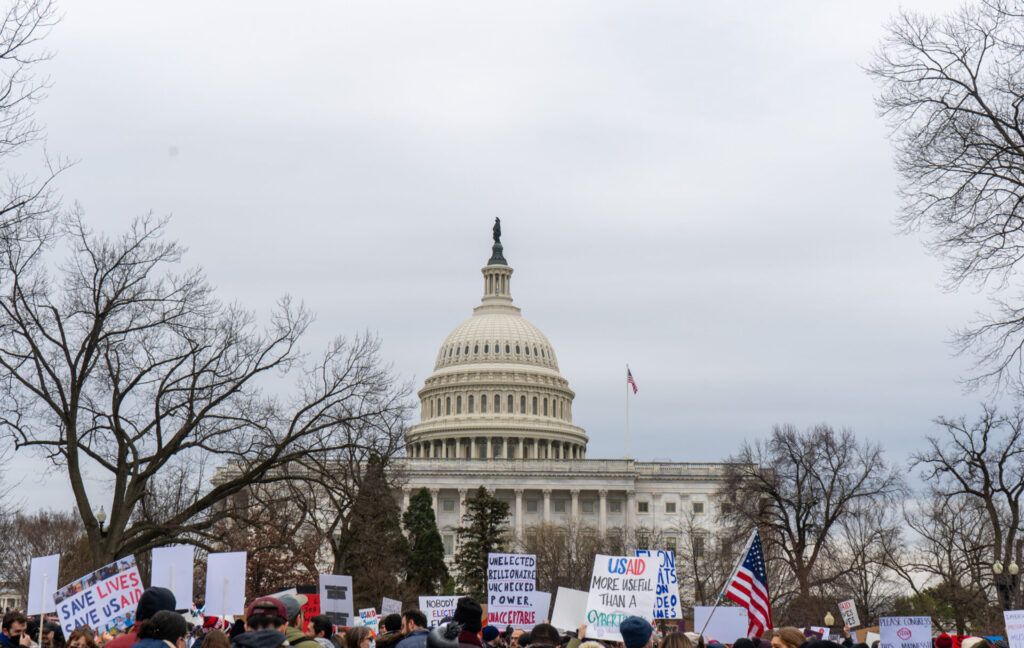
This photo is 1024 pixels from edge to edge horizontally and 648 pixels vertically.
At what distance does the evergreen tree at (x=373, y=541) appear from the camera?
3525 cm

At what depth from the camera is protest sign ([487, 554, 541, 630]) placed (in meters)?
18.6

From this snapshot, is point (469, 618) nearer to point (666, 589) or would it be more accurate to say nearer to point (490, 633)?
point (490, 633)

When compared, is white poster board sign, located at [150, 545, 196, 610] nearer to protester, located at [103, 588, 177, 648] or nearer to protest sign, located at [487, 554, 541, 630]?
protester, located at [103, 588, 177, 648]

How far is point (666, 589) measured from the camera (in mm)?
18000

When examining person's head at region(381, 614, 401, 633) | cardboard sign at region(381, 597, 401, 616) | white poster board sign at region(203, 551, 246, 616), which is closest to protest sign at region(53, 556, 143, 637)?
white poster board sign at region(203, 551, 246, 616)

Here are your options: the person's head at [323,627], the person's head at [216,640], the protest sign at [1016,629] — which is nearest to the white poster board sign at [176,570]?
the person's head at [323,627]

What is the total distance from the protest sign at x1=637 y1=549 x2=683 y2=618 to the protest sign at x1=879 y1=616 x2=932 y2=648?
2.50m

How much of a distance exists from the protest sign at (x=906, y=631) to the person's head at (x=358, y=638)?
7998mm

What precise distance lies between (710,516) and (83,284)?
12233 centimetres

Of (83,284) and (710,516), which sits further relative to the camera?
(710,516)

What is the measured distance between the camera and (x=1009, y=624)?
15.0m

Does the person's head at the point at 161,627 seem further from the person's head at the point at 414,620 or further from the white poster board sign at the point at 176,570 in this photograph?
the white poster board sign at the point at 176,570

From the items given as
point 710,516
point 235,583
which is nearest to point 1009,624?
point 235,583

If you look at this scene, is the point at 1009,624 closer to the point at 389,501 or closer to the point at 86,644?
the point at 86,644
